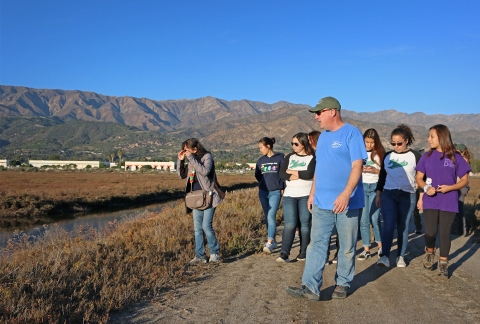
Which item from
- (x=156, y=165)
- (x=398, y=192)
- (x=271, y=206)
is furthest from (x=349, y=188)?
(x=156, y=165)

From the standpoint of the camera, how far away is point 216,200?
22.4 ft

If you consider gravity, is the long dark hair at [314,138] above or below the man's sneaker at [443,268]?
above

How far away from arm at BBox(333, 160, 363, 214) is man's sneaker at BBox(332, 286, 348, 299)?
992mm

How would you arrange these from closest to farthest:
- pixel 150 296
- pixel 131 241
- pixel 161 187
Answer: pixel 150 296
pixel 131 241
pixel 161 187

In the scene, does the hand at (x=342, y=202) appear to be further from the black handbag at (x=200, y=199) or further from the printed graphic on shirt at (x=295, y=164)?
the black handbag at (x=200, y=199)

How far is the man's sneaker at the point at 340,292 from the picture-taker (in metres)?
4.89

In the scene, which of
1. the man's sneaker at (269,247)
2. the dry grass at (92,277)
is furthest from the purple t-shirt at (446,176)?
the dry grass at (92,277)

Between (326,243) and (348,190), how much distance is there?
0.75 metres

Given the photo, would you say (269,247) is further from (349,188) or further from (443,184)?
(349,188)

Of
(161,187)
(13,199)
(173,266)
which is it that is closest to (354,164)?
(173,266)

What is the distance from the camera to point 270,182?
837cm

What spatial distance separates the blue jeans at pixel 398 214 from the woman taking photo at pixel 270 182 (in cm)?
211

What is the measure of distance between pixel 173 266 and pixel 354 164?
10.2ft

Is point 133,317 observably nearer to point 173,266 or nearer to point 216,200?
point 173,266
